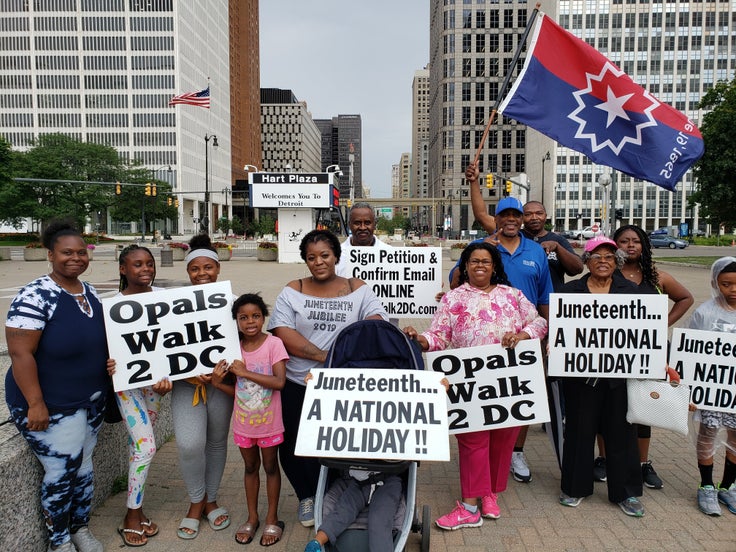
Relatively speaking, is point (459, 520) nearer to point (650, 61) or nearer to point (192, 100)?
point (192, 100)

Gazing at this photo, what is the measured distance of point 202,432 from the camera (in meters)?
3.79

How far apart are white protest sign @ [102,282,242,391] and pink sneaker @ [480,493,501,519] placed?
7.27 feet

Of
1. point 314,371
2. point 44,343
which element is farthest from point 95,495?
point 314,371

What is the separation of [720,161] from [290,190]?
73.9 feet

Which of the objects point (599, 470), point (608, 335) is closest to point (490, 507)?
point (599, 470)

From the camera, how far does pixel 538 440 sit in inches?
228

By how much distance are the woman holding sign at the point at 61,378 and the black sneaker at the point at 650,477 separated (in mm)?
4358

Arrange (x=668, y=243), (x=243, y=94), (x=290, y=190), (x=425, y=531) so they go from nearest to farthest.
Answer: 1. (x=425, y=531)
2. (x=290, y=190)
3. (x=668, y=243)
4. (x=243, y=94)

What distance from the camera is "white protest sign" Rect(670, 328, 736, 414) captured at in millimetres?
4148

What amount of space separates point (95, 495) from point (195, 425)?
46.3 inches

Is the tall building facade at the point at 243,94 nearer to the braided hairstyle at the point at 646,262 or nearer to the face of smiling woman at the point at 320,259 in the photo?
the braided hairstyle at the point at 646,262

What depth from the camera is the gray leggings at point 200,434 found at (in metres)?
3.77

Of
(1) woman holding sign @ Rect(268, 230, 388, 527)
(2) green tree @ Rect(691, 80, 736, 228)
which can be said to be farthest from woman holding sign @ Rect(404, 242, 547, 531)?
(2) green tree @ Rect(691, 80, 736, 228)

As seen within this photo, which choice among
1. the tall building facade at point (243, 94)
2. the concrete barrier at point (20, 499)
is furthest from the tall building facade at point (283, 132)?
the concrete barrier at point (20, 499)
